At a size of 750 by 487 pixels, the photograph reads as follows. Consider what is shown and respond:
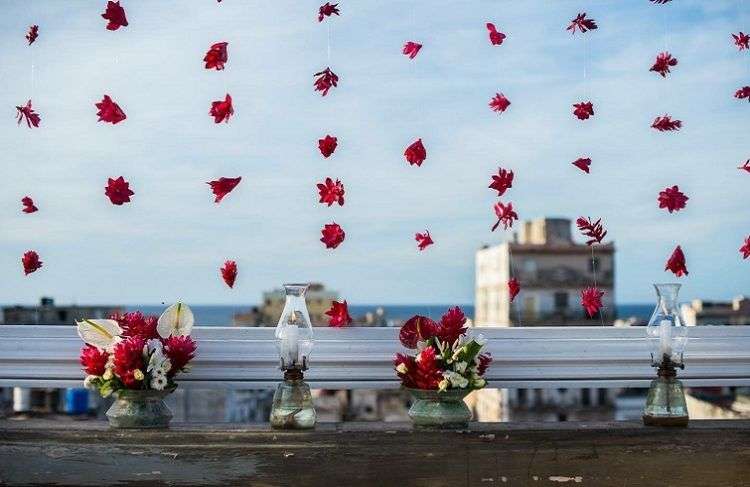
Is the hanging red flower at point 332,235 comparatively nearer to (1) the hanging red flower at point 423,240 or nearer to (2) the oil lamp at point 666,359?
(1) the hanging red flower at point 423,240

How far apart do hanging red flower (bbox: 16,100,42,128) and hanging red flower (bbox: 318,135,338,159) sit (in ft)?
2.19

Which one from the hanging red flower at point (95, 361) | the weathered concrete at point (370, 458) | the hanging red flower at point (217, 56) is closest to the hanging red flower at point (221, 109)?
the hanging red flower at point (217, 56)

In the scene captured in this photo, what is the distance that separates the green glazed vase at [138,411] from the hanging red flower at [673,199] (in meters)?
1.20

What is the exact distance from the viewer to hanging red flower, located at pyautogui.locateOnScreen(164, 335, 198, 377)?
7.19 feet

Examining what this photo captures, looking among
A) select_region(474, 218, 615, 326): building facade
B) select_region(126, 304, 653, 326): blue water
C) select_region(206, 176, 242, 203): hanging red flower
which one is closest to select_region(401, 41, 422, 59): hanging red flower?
select_region(206, 176, 242, 203): hanging red flower

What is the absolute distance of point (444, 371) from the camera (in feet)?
7.09

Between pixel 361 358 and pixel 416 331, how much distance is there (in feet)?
0.56

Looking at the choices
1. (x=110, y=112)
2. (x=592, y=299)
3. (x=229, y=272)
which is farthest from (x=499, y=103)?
(x=110, y=112)

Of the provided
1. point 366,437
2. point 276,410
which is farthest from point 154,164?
point 366,437

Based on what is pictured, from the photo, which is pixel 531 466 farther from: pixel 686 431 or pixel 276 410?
pixel 276 410

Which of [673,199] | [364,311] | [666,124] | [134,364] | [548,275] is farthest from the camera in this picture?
[364,311]

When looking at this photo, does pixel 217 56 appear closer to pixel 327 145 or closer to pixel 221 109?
pixel 221 109

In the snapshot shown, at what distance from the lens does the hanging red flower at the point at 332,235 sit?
7.75 feet

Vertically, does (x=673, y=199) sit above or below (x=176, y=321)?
above
